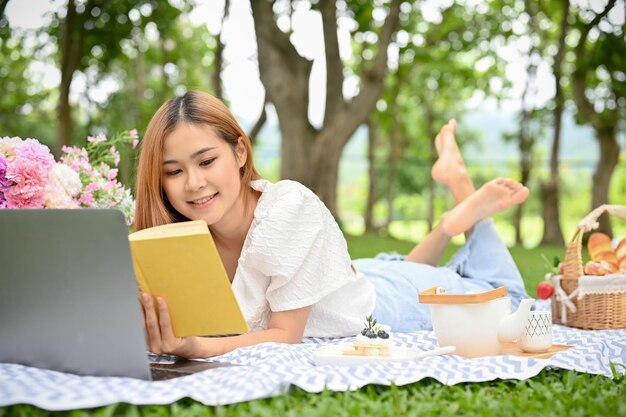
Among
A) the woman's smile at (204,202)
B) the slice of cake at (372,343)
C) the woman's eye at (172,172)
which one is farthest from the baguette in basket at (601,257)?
the woman's eye at (172,172)

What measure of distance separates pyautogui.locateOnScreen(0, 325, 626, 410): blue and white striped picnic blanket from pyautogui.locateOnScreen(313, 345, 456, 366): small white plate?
23 mm

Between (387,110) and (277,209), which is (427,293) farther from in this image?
(387,110)

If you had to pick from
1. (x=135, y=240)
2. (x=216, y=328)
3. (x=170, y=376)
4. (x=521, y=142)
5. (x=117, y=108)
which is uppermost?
(x=117, y=108)

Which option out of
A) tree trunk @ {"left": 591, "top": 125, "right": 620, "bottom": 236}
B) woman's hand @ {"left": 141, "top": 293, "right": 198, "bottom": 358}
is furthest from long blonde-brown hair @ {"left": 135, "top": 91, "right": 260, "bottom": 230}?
tree trunk @ {"left": 591, "top": 125, "right": 620, "bottom": 236}

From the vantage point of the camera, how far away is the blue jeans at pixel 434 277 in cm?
334

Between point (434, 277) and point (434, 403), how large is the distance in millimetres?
1675

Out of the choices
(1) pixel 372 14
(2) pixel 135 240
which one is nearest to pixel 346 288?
(2) pixel 135 240

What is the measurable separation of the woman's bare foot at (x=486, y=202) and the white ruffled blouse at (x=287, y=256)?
1114 millimetres

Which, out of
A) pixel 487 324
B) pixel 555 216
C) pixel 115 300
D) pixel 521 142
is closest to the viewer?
pixel 115 300

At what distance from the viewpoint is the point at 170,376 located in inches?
84.5

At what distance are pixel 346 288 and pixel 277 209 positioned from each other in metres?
0.60

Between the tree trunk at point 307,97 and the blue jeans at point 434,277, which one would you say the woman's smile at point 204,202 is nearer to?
the blue jeans at point 434,277

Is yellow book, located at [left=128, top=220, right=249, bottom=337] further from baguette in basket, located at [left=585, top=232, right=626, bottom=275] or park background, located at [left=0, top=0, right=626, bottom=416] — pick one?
baguette in basket, located at [left=585, top=232, right=626, bottom=275]

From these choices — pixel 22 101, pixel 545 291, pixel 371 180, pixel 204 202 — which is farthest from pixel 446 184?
pixel 22 101
